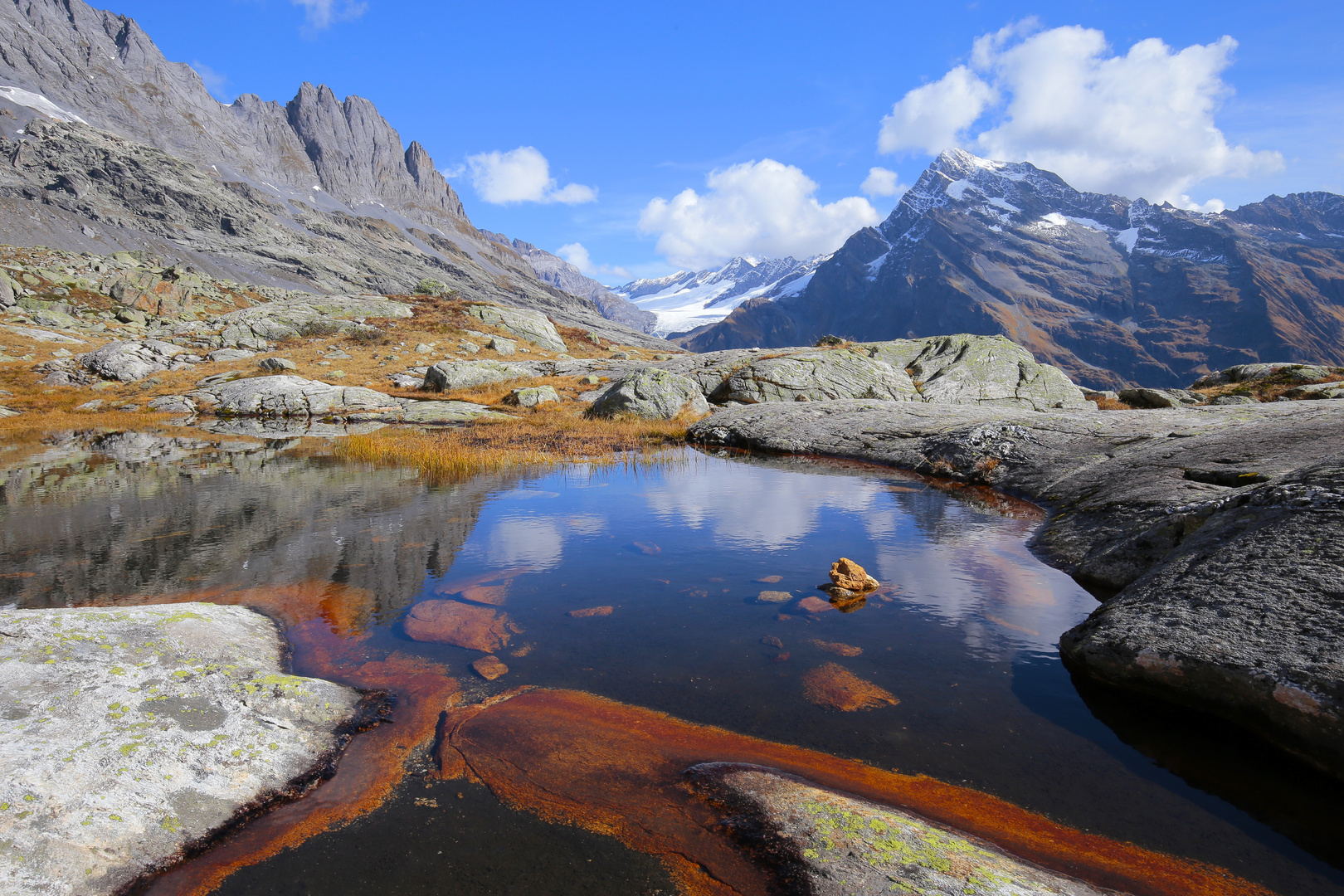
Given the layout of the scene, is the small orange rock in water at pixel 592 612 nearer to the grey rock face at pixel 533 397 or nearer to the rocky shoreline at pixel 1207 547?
the rocky shoreline at pixel 1207 547

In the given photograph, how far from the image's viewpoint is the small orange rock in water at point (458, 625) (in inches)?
292

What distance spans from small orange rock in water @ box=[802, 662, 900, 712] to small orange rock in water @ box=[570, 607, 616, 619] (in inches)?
116

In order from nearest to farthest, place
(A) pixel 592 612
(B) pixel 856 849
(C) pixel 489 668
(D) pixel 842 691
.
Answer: (B) pixel 856 849
(D) pixel 842 691
(C) pixel 489 668
(A) pixel 592 612

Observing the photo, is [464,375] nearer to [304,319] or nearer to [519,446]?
[519,446]

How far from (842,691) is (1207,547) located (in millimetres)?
4388

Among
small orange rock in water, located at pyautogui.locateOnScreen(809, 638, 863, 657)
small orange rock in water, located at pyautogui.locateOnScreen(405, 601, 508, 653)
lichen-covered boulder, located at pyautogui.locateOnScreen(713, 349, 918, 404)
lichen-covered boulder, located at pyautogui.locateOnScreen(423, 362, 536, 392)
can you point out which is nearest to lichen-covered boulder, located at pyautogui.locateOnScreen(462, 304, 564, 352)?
lichen-covered boulder, located at pyautogui.locateOnScreen(423, 362, 536, 392)

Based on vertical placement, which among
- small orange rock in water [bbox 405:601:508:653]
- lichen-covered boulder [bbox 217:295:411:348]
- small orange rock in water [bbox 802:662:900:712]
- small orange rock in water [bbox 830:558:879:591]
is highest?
lichen-covered boulder [bbox 217:295:411:348]

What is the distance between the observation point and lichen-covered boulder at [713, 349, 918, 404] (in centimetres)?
3088

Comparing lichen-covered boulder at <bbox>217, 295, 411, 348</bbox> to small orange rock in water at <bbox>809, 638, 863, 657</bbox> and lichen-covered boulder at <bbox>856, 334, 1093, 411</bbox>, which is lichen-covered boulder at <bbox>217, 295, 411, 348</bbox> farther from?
small orange rock in water at <bbox>809, 638, 863, 657</bbox>

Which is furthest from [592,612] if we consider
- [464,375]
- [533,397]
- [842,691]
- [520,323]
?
[520,323]

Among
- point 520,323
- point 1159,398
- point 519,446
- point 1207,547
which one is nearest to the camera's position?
point 1207,547

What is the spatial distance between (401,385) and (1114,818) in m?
42.3

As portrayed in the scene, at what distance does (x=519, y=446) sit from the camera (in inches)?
926

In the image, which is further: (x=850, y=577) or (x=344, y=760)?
(x=850, y=577)
